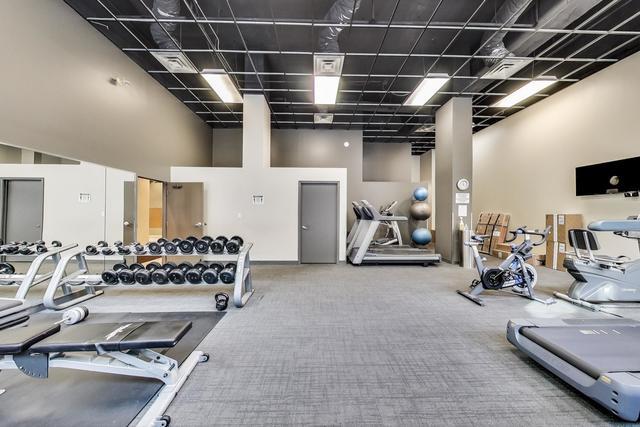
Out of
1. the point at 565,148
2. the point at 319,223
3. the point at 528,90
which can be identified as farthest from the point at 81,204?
the point at 565,148

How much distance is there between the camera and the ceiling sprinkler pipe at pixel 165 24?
3941mm

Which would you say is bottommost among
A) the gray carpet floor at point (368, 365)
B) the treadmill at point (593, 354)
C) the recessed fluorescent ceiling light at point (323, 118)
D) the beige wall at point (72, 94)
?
the gray carpet floor at point (368, 365)

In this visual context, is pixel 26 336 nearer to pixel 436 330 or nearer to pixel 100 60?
pixel 436 330

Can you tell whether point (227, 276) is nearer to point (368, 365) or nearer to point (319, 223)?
point (368, 365)

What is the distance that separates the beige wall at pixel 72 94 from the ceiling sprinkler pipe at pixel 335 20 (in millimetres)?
3651

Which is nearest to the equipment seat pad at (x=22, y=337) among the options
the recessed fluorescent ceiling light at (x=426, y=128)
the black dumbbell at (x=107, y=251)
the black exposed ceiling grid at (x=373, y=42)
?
the black dumbbell at (x=107, y=251)

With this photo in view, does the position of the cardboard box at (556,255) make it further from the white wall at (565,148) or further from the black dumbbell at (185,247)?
the black dumbbell at (185,247)

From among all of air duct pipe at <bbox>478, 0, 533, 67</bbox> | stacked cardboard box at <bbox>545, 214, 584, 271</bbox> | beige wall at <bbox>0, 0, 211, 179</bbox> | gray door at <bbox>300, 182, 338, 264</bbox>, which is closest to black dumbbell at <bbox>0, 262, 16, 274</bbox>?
beige wall at <bbox>0, 0, 211, 179</bbox>

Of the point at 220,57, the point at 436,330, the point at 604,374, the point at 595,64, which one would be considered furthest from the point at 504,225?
the point at 220,57

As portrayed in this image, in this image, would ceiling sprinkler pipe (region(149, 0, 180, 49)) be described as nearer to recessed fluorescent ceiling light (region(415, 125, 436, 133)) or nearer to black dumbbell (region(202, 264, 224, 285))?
black dumbbell (region(202, 264, 224, 285))

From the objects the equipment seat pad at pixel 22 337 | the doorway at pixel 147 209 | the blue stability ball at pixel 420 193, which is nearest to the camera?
the equipment seat pad at pixel 22 337

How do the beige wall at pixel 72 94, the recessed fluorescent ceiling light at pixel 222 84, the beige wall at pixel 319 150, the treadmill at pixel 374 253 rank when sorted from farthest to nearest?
the beige wall at pixel 319 150
the treadmill at pixel 374 253
the recessed fluorescent ceiling light at pixel 222 84
the beige wall at pixel 72 94

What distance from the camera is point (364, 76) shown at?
5895 millimetres

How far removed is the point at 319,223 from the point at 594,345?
5328mm
